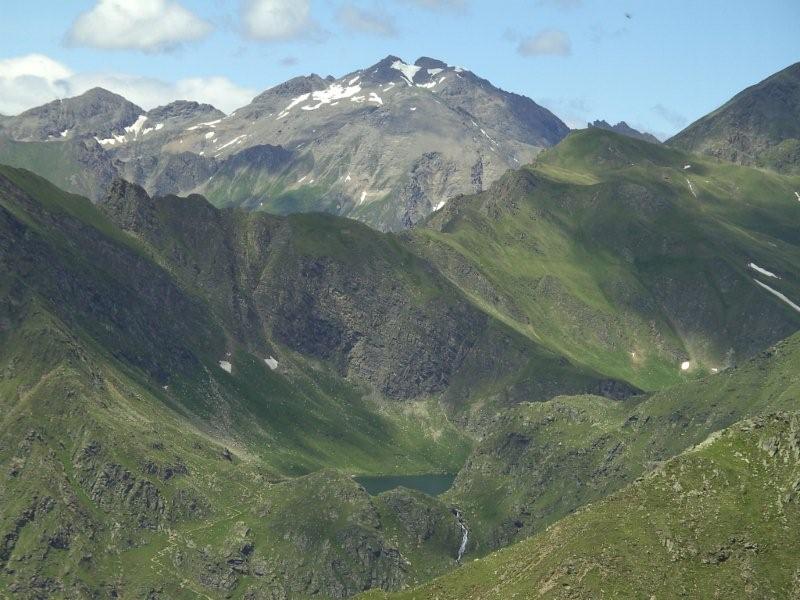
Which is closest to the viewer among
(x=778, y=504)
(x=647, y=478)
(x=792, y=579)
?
(x=792, y=579)

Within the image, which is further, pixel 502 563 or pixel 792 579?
pixel 502 563

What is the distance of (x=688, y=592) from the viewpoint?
145875 mm

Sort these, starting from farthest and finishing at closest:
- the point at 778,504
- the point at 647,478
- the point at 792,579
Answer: the point at 647,478, the point at 778,504, the point at 792,579

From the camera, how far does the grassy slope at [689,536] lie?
147m

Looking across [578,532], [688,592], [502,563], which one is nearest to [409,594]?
[502,563]

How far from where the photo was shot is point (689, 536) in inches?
6029

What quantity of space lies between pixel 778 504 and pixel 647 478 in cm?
1812

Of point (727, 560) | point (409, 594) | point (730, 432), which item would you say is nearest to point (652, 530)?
point (727, 560)

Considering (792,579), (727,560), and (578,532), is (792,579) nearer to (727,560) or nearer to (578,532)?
(727,560)

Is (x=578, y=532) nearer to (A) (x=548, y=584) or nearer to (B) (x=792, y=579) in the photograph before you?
(A) (x=548, y=584)

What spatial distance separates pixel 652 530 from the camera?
155875 mm

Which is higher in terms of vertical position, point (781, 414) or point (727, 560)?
point (781, 414)

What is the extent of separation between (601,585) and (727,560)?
44.6ft

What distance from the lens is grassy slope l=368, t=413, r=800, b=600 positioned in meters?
147
